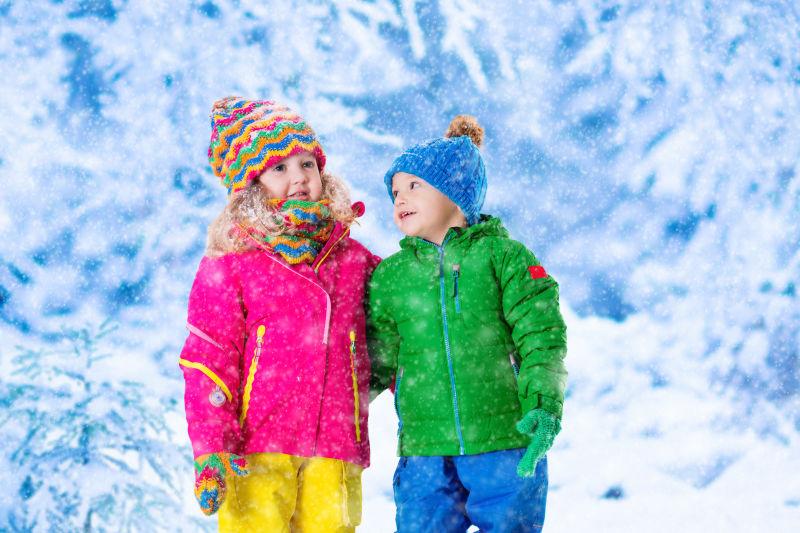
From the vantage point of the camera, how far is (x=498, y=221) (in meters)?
2.99

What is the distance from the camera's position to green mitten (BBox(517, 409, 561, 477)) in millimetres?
2535

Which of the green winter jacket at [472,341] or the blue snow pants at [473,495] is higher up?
the green winter jacket at [472,341]

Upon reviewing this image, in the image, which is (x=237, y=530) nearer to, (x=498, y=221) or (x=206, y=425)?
(x=206, y=425)

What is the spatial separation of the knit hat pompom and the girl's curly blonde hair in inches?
18.5

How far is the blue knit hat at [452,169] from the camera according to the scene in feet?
9.78

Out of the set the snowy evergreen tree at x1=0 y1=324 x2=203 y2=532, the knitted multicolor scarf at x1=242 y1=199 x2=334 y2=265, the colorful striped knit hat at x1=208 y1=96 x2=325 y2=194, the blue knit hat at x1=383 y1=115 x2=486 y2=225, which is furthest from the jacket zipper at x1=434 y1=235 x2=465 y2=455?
the snowy evergreen tree at x1=0 y1=324 x2=203 y2=532

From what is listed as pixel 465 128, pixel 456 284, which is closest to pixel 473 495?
pixel 456 284

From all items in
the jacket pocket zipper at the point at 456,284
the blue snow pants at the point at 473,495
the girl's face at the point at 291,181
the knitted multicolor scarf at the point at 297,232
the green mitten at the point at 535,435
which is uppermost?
the girl's face at the point at 291,181

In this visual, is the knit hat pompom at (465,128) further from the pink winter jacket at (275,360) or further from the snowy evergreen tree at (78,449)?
the snowy evergreen tree at (78,449)

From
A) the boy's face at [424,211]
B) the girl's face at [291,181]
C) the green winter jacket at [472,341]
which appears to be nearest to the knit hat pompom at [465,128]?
the boy's face at [424,211]

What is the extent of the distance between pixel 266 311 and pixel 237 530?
697mm

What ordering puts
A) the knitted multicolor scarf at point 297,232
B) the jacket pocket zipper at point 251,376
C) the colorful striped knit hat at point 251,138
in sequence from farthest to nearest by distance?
the colorful striped knit hat at point 251,138 → the knitted multicolor scarf at point 297,232 → the jacket pocket zipper at point 251,376

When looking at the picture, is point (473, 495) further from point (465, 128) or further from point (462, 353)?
point (465, 128)

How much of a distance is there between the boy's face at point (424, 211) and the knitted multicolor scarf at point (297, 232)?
271 millimetres
